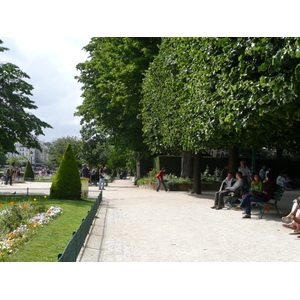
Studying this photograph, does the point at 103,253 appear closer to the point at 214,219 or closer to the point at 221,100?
the point at 214,219

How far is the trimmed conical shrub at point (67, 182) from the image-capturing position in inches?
691

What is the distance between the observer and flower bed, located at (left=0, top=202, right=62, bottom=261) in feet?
24.3

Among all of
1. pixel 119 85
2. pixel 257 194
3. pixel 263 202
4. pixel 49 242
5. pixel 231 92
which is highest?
pixel 119 85

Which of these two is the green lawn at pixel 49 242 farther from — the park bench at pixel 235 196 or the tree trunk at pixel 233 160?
the tree trunk at pixel 233 160

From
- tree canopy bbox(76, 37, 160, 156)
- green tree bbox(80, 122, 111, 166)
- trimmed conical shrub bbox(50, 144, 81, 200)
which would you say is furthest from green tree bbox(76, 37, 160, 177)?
green tree bbox(80, 122, 111, 166)

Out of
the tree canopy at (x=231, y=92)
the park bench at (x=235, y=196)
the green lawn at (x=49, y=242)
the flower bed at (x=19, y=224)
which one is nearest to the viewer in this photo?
the green lawn at (x=49, y=242)

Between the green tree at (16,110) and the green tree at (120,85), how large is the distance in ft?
25.6

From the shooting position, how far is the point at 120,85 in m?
29.2

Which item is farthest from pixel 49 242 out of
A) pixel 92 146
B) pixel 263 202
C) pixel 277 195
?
pixel 92 146

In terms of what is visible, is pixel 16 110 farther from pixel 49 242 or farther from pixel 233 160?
pixel 49 242

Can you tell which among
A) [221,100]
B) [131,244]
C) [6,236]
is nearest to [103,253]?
[131,244]

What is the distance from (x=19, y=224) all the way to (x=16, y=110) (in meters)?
13.3

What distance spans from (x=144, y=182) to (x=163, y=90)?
10.6 m

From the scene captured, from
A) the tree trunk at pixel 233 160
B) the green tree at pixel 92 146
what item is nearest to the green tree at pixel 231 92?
the tree trunk at pixel 233 160
